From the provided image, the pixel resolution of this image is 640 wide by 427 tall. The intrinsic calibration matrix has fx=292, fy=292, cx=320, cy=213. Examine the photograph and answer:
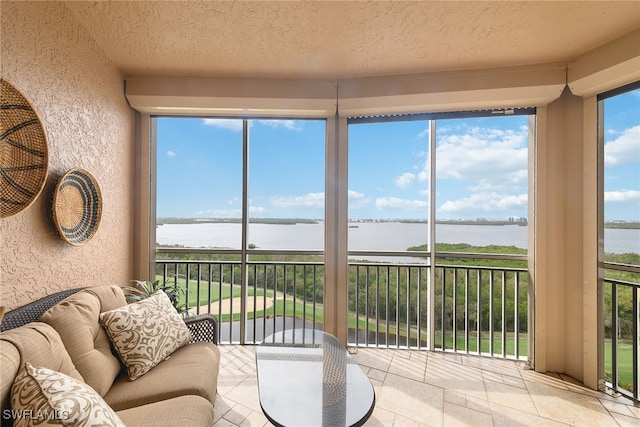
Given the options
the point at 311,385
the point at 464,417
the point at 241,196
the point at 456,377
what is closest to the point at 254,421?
the point at 311,385

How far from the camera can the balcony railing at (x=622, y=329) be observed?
7.07ft

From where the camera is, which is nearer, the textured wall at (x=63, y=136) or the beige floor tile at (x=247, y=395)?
the textured wall at (x=63, y=136)

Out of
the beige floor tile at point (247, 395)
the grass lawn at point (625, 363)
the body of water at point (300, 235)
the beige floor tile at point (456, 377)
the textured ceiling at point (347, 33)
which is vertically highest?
the textured ceiling at point (347, 33)

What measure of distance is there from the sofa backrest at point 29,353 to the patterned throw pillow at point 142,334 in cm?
27

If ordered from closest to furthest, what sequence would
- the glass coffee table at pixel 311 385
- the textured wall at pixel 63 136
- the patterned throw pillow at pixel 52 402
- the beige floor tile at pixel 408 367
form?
1. the patterned throw pillow at pixel 52 402
2. the glass coffee table at pixel 311 385
3. the textured wall at pixel 63 136
4. the beige floor tile at pixel 408 367

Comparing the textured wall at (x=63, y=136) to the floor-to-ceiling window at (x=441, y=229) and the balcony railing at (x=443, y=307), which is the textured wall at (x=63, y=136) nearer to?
the floor-to-ceiling window at (x=441, y=229)

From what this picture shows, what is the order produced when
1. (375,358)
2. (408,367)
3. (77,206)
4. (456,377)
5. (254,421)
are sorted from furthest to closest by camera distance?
1. (375,358)
2. (408,367)
3. (456,377)
4. (77,206)
5. (254,421)

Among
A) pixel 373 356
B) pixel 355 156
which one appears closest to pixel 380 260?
pixel 373 356

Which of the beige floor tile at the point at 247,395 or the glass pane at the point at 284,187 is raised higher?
the glass pane at the point at 284,187

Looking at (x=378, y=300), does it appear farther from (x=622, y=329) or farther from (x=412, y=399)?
(x=622, y=329)

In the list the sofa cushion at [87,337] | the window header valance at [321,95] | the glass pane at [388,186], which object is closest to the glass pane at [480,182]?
the glass pane at [388,186]

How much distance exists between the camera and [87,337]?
146 cm

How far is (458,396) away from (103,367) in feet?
7.41

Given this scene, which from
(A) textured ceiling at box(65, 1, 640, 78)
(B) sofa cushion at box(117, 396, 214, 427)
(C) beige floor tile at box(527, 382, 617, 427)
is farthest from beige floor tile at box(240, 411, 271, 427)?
(A) textured ceiling at box(65, 1, 640, 78)
